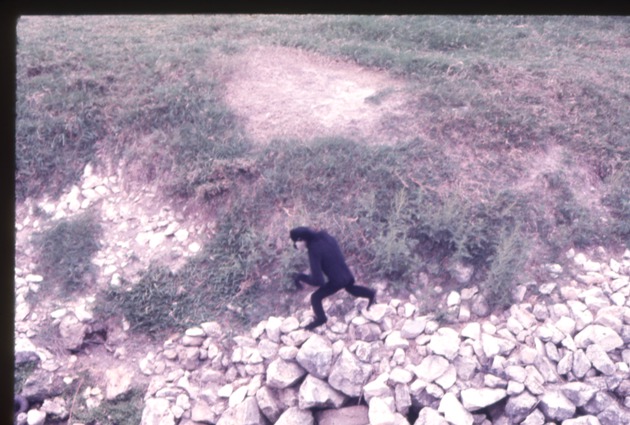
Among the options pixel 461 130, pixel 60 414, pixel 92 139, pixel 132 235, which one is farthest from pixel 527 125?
pixel 60 414

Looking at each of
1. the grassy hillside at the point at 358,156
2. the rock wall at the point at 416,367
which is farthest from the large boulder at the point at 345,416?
the grassy hillside at the point at 358,156

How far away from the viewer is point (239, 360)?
3.62 m

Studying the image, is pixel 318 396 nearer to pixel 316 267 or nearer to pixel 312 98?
pixel 316 267

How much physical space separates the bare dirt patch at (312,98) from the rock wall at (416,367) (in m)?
1.81

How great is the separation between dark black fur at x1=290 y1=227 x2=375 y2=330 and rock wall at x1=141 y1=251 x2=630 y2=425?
257mm

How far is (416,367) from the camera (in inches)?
134

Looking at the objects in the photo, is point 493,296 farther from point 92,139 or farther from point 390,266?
point 92,139

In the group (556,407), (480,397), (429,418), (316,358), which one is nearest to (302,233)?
(316,358)

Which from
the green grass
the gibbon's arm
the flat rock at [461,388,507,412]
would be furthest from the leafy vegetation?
the flat rock at [461,388,507,412]

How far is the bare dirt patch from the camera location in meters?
4.94

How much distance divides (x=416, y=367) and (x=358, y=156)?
1.93 metres

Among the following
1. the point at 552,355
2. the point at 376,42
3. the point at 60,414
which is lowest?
the point at 60,414

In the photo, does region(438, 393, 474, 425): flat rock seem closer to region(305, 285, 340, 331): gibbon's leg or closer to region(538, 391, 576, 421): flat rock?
region(538, 391, 576, 421): flat rock

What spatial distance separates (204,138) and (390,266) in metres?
2.12
